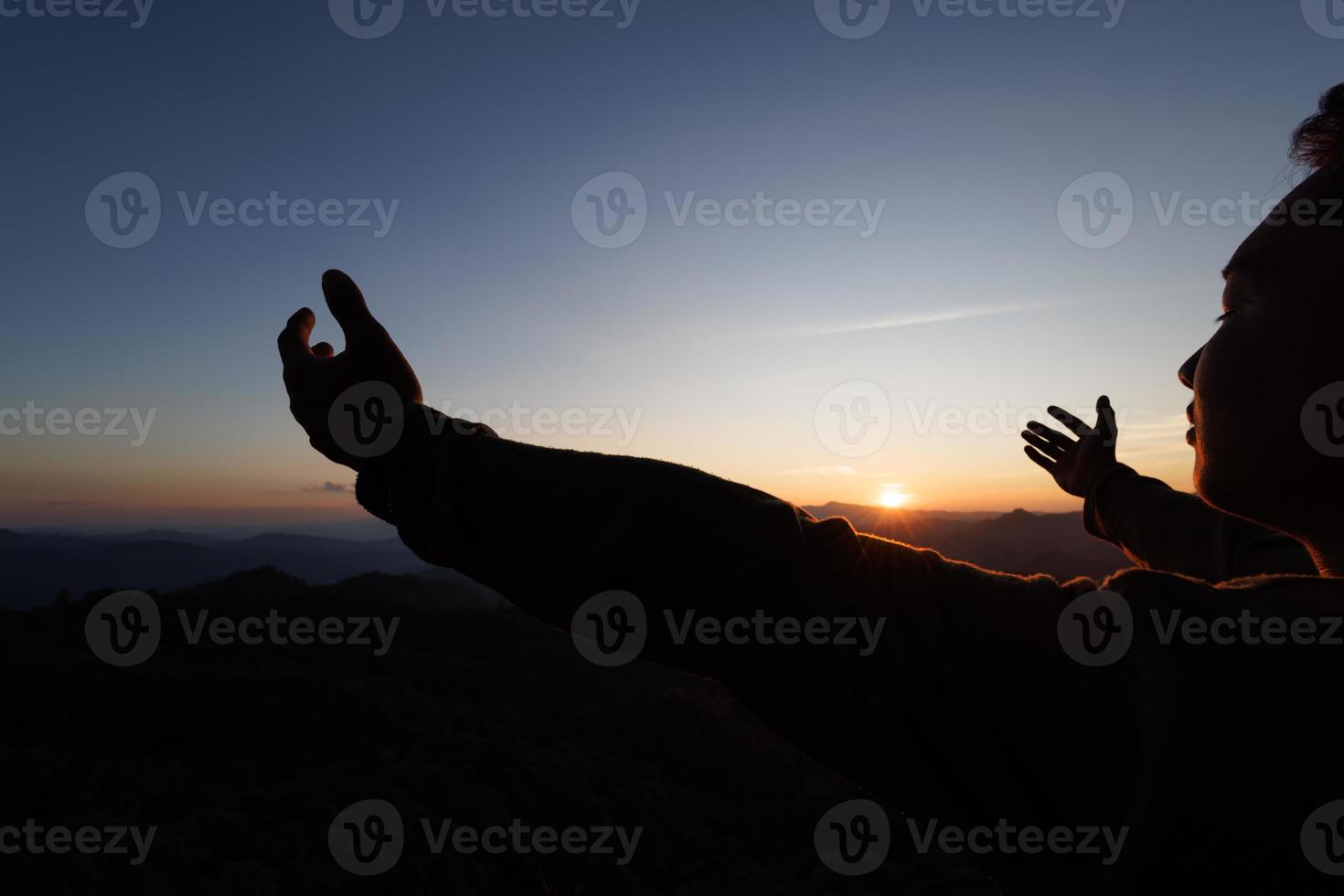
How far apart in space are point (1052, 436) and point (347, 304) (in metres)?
3.36

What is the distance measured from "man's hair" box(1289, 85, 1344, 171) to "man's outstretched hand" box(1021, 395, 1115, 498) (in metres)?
1.40

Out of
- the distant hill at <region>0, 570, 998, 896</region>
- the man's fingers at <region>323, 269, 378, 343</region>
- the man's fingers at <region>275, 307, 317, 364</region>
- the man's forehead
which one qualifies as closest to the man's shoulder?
the man's forehead

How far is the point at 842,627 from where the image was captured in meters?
0.85

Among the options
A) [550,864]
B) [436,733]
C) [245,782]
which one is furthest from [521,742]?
[245,782]

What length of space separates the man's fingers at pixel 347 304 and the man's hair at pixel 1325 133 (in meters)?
2.41

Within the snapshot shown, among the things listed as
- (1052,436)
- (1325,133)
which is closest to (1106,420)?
(1052,436)

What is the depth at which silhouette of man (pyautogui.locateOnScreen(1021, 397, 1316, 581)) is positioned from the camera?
2121 mm

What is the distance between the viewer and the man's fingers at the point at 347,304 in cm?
127

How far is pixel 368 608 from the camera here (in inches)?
703

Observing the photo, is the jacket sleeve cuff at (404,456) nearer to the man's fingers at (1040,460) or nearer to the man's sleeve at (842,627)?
the man's sleeve at (842,627)

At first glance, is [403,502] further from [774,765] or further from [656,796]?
[774,765]

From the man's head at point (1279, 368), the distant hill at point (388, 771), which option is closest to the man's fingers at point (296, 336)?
the man's head at point (1279, 368)

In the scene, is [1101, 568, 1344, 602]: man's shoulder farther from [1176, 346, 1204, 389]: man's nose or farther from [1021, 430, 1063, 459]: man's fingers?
[1021, 430, 1063, 459]: man's fingers

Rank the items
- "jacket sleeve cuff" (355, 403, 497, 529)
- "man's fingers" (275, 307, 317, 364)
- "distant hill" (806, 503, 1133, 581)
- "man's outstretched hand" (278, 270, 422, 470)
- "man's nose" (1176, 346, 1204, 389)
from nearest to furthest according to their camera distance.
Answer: "jacket sleeve cuff" (355, 403, 497, 529), "man's outstretched hand" (278, 270, 422, 470), "man's fingers" (275, 307, 317, 364), "man's nose" (1176, 346, 1204, 389), "distant hill" (806, 503, 1133, 581)
